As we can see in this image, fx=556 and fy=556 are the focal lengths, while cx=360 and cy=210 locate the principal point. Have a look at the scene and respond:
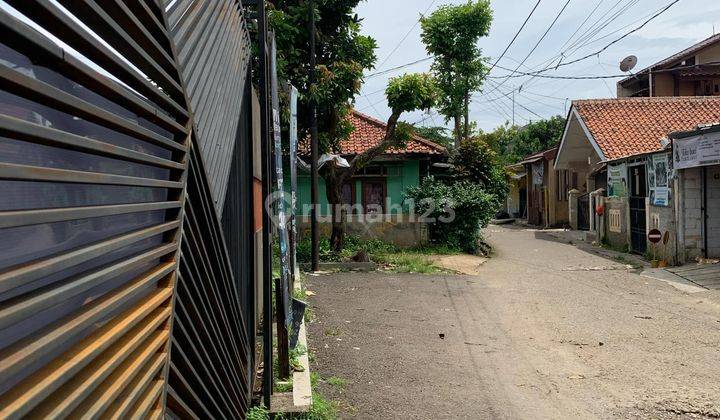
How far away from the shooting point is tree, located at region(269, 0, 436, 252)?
12.9 m

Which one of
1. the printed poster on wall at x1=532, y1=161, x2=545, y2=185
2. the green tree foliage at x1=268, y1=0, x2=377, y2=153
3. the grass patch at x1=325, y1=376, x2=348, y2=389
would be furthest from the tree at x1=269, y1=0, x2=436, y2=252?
the printed poster on wall at x1=532, y1=161, x2=545, y2=185

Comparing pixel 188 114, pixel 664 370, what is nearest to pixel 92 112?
pixel 188 114

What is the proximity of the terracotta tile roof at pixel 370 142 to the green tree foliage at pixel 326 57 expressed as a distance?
2192mm

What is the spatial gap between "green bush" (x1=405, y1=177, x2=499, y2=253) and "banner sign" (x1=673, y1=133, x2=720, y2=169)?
511cm

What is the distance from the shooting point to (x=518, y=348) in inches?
251

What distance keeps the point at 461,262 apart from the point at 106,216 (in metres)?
13.3

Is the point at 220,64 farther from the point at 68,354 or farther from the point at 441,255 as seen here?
the point at 441,255

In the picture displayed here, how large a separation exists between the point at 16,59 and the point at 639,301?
9880 mm

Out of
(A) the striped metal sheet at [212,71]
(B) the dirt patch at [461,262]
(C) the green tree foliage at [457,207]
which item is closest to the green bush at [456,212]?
(C) the green tree foliage at [457,207]

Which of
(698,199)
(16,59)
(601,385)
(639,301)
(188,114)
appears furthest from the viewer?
(698,199)

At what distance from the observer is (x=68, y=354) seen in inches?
41.5

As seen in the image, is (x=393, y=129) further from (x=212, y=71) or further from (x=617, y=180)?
(x=212, y=71)

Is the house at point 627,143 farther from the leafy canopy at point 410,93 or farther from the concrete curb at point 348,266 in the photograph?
the concrete curb at point 348,266

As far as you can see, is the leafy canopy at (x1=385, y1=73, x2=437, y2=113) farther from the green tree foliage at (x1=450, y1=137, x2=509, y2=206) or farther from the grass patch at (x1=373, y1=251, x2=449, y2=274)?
the green tree foliage at (x1=450, y1=137, x2=509, y2=206)
